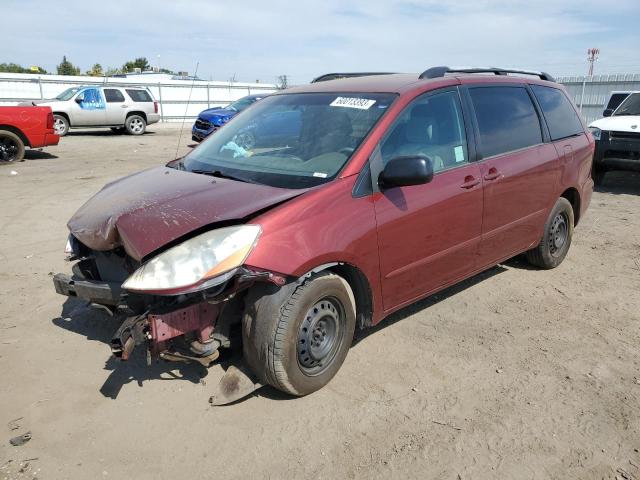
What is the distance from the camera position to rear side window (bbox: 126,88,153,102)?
21281mm

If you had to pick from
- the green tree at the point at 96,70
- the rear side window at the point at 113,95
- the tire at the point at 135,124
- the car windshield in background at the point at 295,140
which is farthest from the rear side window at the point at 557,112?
the green tree at the point at 96,70

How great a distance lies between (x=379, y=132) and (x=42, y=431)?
2.60m

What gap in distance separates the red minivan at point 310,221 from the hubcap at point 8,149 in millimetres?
10403

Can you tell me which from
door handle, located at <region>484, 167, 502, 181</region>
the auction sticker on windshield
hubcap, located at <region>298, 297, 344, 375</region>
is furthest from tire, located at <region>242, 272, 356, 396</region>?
door handle, located at <region>484, 167, 502, 181</region>

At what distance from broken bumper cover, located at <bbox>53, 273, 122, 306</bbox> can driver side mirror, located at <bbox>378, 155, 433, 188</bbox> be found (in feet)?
5.68

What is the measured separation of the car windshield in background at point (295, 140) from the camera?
11.4 ft

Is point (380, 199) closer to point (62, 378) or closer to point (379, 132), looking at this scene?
point (379, 132)

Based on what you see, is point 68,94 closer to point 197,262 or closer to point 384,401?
point 197,262

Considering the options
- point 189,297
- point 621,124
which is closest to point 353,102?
point 189,297

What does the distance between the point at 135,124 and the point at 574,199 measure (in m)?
19.2

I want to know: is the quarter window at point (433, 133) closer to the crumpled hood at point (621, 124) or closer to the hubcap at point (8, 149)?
the crumpled hood at point (621, 124)

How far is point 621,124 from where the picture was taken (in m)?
9.38

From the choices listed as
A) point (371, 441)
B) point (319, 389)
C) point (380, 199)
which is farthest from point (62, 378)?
point (380, 199)

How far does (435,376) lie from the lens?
3.49 m
